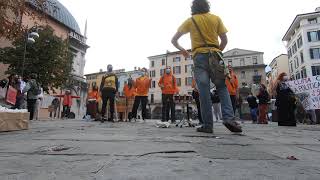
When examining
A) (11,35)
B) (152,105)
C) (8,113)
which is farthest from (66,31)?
(8,113)

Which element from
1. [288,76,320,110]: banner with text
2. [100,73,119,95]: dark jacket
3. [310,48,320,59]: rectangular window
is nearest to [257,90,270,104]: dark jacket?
[288,76,320,110]: banner with text

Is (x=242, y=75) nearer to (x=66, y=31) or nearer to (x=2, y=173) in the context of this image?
(x=66, y=31)

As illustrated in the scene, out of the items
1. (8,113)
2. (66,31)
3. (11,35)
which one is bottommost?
(8,113)

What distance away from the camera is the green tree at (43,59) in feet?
90.0

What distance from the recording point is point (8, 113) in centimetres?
512

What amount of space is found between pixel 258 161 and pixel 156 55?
232ft

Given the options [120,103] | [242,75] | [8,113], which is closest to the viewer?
[8,113]

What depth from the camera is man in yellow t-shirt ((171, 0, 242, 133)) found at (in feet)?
14.7

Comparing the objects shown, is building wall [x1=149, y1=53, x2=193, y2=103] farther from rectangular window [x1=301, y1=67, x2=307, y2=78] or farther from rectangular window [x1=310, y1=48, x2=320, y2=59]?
rectangular window [x1=310, y1=48, x2=320, y2=59]

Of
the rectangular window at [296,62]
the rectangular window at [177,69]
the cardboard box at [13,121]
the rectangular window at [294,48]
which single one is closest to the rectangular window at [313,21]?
the rectangular window at [294,48]

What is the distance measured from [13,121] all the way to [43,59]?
A: 24.4 meters

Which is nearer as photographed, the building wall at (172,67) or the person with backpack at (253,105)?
the person with backpack at (253,105)

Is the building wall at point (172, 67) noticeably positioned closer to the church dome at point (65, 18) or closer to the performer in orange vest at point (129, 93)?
the church dome at point (65, 18)

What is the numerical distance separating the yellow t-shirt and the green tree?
25224mm
